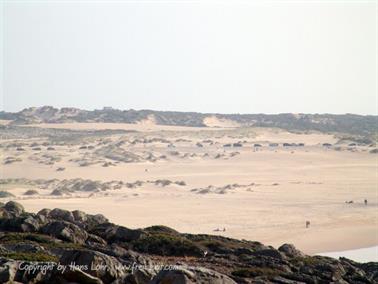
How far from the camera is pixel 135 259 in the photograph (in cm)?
1561

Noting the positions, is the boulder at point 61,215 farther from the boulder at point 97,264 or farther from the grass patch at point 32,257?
the boulder at point 97,264

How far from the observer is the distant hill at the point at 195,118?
12262cm

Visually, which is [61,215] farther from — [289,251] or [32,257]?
[32,257]

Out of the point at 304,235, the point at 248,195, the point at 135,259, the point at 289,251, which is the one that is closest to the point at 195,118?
the point at 248,195

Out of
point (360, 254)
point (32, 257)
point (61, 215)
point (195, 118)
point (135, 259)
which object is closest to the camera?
point (32, 257)

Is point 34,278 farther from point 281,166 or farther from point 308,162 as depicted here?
point 308,162

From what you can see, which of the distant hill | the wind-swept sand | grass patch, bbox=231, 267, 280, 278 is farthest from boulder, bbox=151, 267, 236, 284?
the distant hill

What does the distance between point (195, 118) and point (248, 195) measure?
301ft

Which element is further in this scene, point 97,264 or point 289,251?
point 289,251

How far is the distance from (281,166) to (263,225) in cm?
3300

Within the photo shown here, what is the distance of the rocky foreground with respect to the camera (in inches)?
462

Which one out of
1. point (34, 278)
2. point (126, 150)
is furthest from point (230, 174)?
point (34, 278)

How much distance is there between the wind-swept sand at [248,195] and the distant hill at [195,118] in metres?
43.3

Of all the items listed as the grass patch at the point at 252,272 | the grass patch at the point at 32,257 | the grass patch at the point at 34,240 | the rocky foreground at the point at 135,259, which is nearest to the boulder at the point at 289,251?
the rocky foreground at the point at 135,259
